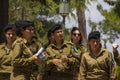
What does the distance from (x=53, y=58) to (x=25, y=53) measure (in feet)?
1.73

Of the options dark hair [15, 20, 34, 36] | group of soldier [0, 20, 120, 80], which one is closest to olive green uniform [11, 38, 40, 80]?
group of soldier [0, 20, 120, 80]

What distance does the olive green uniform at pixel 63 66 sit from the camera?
8086 mm

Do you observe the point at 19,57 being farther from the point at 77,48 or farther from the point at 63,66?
the point at 77,48

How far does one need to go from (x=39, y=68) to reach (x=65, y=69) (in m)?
0.43

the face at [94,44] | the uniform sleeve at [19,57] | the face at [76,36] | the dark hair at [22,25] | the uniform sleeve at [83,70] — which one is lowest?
the uniform sleeve at [83,70]

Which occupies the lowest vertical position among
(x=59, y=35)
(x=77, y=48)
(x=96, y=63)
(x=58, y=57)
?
(x=96, y=63)

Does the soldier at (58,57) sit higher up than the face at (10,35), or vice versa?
the face at (10,35)

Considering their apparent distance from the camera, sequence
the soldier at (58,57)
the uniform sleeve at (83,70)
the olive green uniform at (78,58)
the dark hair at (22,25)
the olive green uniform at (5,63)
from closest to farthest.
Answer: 1. the uniform sleeve at (83,70)
2. the dark hair at (22,25)
3. the soldier at (58,57)
4. the olive green uniform at (78,58)
5. the olive green uniform at (5,63)

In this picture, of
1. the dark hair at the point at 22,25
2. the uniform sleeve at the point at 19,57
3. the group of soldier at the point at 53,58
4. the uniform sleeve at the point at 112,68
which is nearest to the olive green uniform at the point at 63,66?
the group of soldier at the point at 53,58

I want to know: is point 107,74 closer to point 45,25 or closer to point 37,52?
point 37,52

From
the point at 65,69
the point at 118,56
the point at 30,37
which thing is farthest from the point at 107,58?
the point at 30,37

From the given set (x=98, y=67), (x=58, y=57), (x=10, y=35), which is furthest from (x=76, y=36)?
(x=10, y=35)

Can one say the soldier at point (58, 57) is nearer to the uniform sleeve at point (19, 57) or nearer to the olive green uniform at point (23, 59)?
the olive green uniform at point (23, 59)

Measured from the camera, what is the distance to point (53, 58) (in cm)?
809
